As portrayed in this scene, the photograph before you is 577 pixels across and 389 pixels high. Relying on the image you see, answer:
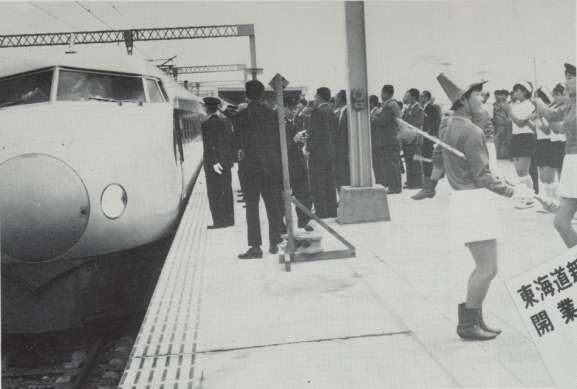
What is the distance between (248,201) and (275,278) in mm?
926

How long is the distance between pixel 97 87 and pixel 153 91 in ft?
2.16

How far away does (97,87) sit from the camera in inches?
209

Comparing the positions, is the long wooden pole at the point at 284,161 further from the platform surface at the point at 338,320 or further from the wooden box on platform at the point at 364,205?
the wooden box on platform at the point at 364,205

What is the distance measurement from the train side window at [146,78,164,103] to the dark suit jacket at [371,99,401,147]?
406 centimetres

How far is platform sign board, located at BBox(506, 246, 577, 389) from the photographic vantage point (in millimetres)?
2822

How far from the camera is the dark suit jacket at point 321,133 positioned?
7188mm

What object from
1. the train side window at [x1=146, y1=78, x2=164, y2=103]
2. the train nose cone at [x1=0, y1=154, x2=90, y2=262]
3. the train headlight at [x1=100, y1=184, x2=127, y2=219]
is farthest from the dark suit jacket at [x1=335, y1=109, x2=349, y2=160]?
the train nose cone at [x1=0, y1=154, x2=90, y2=262]

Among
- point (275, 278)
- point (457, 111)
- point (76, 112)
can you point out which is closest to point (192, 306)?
point (275, 278)

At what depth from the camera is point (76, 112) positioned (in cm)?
471

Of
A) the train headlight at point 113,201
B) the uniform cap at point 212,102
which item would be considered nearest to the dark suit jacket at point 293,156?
the uniform cap at point 212,102

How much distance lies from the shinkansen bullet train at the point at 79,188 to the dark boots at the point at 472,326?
2.58m

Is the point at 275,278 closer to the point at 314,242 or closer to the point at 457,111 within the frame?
the point at 314,242

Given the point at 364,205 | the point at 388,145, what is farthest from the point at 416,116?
the point at 364,205

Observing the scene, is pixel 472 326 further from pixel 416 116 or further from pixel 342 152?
pixel 416 116
